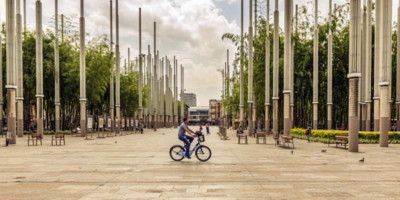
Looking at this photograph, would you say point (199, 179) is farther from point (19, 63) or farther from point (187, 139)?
point (19, 63)

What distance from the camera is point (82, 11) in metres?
36.9

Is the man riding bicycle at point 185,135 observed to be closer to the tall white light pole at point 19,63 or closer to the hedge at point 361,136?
the hedge at point 361,136

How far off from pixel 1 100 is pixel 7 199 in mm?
40026

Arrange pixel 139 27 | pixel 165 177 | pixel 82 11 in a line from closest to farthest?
pixel 165 177 < pixel 82 11 < pixel 139 27

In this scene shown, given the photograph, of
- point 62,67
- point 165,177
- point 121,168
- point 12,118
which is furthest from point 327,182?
point 62,67

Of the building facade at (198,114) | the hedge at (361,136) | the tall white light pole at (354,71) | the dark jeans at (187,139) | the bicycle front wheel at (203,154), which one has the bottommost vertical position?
the building facade at (198,114)

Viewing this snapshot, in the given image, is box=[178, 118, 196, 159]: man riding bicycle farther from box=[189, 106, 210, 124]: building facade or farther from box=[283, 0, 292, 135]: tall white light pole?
box=[189, 106, 210, 124]: building facade

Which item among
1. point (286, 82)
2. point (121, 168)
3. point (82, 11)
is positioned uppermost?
point (82, 11)

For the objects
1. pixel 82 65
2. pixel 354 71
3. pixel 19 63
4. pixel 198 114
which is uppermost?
pixel 82 65

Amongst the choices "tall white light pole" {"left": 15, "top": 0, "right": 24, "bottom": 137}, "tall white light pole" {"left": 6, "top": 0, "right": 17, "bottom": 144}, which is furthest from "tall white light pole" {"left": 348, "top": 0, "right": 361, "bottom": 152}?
"tall white light pole" {"left": 15, "top": 0, "right": 24, "bottom": 137}

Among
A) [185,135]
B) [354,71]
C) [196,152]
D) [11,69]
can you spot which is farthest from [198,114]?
[185,135]

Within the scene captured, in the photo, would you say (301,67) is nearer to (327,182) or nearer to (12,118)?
A: (12,118)

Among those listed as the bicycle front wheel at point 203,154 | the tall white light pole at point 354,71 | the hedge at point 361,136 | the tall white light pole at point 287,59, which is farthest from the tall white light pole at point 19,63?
the tall white light pole at point 354,71

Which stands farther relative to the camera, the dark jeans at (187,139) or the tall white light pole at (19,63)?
the tall white light pole at (19,63)
